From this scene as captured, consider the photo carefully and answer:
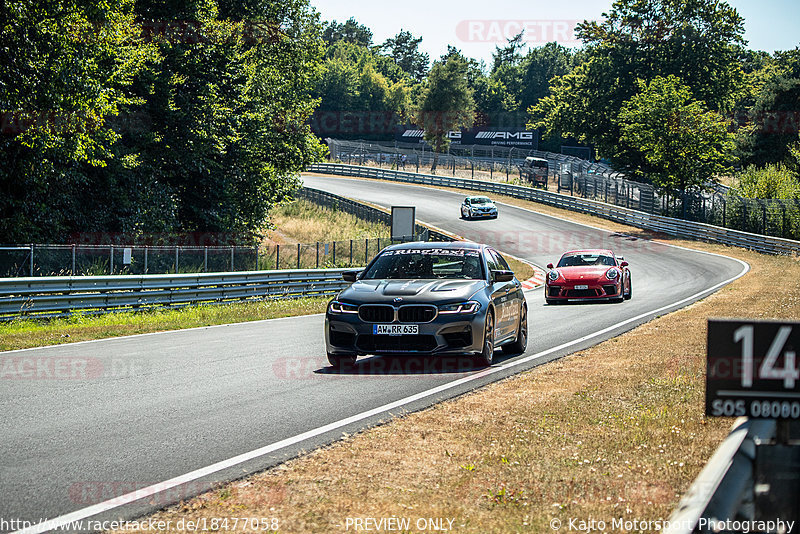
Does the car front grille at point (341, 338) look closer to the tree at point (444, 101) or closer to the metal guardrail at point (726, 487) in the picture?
the metal guardrail at point (726, 487)

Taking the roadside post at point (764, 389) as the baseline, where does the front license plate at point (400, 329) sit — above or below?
below

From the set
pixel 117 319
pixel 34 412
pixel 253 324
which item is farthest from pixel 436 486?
pixel 117 319

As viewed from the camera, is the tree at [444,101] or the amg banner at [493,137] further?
the amg banner at [493,137]

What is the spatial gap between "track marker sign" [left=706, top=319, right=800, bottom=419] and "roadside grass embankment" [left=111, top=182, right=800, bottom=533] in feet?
3.55

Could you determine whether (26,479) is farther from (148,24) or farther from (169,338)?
(148,24)

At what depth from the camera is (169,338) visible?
1541 cm

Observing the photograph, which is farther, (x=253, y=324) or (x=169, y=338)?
(x=253, y=324)

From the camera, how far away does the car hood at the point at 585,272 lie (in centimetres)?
2306

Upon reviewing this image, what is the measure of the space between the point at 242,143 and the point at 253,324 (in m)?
17.7

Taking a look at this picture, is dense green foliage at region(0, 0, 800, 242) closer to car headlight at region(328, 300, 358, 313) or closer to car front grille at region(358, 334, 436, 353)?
car headlight at region(328, 300, 358, 313)

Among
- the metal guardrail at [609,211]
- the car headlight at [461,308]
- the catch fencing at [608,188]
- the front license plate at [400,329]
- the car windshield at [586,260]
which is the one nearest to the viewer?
the front license plate at [400,329]

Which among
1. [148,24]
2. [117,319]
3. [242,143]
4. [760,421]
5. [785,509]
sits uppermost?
[148,24]

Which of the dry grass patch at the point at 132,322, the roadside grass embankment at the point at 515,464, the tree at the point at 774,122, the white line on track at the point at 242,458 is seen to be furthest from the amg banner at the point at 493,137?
the roadside grass embankment at the point at 515,464

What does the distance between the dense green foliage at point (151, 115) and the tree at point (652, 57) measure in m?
42.3
